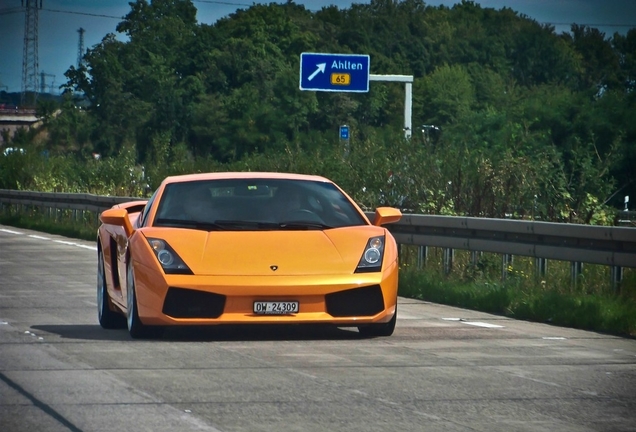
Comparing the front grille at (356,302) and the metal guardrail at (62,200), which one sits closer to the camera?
the front grille at (356,302)

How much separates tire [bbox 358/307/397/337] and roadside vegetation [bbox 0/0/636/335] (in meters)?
2.10

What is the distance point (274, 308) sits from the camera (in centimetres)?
962

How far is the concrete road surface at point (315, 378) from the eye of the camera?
21.7 ft

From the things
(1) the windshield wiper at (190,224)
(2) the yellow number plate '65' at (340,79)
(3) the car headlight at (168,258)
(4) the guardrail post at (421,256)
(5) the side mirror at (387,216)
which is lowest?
(4) the guardrail post at (421,256)

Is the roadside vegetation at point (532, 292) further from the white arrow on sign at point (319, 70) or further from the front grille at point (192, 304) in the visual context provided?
the white arrow on sign at point (319, 70)

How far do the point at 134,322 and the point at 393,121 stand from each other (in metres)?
95.0

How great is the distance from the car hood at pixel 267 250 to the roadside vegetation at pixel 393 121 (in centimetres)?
264

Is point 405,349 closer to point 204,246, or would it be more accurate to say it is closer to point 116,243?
point 204,246

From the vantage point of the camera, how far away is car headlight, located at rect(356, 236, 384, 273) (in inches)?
390

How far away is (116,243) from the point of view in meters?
11.0

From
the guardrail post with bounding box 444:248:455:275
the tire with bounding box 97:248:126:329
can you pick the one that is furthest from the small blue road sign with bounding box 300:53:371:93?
the tire with bounding box 97:248:126:329

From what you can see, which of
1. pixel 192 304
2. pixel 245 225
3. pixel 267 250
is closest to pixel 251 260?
pixel 267 250

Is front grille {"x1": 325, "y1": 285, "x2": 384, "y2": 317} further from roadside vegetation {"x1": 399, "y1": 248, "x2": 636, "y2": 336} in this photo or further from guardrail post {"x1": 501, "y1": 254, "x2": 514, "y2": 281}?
guardrail post {"x1": 501, "y1": 254, "x2": 514, "y2": 281}

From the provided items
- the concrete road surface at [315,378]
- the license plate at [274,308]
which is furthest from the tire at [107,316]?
the license plate at [274,308]
